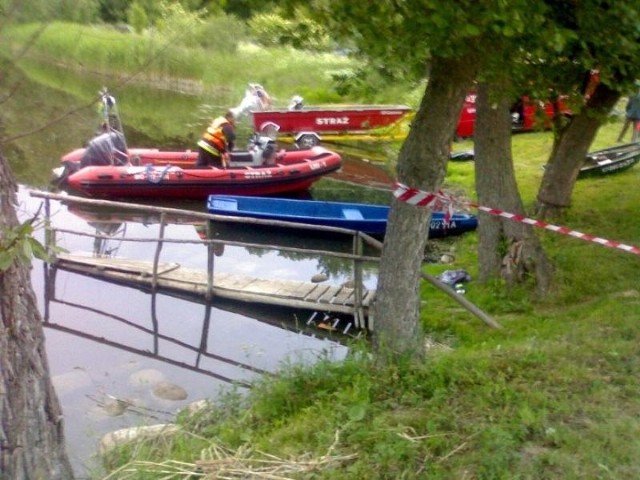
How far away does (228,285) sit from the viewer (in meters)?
10.3

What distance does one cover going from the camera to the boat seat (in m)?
13.2

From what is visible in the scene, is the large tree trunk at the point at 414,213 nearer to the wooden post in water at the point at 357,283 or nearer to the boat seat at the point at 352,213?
the wooden post in water at the point at 357,283

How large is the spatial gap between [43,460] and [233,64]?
72.9 ft

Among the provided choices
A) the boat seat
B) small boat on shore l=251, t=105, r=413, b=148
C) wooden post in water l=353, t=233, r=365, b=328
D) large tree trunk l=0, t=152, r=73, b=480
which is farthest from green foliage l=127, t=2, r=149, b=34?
small boat on shore l=251, t=105, r=413, b=148

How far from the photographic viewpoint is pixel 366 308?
941cm

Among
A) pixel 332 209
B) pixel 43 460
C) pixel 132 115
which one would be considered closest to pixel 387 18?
pixel 43 460

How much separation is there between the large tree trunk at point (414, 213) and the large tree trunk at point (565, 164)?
4.59 meters

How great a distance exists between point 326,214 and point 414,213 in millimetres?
7577

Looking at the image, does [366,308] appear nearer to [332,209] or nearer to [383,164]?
[332,209]

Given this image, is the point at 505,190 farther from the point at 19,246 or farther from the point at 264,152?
the point at 264,152

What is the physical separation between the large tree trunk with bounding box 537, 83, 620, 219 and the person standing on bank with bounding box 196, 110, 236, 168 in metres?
6.10

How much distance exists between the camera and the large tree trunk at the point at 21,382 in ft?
12.8

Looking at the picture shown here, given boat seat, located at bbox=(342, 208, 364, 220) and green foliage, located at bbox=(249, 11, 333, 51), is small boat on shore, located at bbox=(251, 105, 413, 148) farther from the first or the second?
green foliage, located at bbox=(249, 11, 333, 51)

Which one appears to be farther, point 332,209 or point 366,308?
point 332,209
